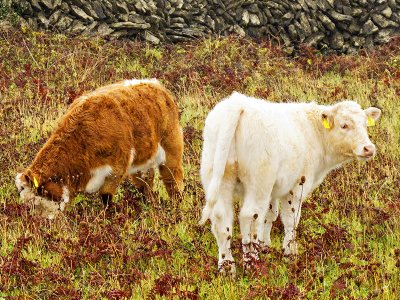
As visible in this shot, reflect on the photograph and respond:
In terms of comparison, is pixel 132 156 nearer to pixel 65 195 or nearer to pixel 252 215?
pixel 65 195

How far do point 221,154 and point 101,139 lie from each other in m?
2.29

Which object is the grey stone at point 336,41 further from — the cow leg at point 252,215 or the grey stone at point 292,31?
the cow leg at point 252,215

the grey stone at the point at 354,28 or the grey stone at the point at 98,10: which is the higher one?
the grey stone at the point at 354,28

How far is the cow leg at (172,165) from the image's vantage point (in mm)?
9094

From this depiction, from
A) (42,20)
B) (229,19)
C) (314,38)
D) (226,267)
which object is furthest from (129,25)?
(226,267)

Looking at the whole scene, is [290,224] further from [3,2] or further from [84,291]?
[3,2]

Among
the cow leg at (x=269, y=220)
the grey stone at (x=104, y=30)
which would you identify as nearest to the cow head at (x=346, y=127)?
the cow leg at (x=269, y=220)

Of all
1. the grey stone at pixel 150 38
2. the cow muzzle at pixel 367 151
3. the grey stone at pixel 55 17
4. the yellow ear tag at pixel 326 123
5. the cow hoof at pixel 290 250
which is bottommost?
the grey stone at pixel 150 38

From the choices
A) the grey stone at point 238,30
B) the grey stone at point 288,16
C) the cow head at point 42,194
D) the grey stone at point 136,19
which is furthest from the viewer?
the grey stone at point 288,16

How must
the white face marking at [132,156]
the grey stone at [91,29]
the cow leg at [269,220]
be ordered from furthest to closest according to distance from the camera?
1. the grey stone at [91,29]
2. the white face marking at [132,156]
3. the cow leg at [269,220]

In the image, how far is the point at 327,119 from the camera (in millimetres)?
7176

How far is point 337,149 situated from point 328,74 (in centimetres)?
1023

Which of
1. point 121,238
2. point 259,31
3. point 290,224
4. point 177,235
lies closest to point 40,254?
point 121,238

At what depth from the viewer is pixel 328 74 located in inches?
675
